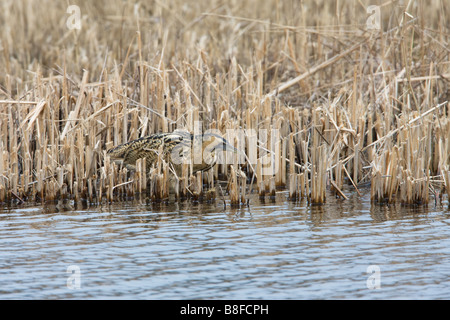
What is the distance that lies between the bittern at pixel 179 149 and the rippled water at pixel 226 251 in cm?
53

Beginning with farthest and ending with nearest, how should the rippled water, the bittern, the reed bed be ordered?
the bittern, the reed bed, the rippled water

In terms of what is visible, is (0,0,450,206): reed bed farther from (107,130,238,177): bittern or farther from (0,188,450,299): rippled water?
(0,188,450,299): rippled water

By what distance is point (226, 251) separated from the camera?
640cm

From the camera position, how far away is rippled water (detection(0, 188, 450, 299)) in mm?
5465

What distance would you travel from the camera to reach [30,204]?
8.32m

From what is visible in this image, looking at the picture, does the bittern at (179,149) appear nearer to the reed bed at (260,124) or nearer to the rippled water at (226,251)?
the reed bed at (260,124)

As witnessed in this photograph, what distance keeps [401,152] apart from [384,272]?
97.4 inches

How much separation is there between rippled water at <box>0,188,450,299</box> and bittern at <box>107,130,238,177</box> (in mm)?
529

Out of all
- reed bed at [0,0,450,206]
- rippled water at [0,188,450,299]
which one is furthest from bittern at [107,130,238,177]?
rippled water at [0,188,450,299]

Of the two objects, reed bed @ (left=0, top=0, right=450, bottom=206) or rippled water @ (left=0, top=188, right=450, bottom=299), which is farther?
reed bed @ (left=0, top=0, right=450, bottom=206)
